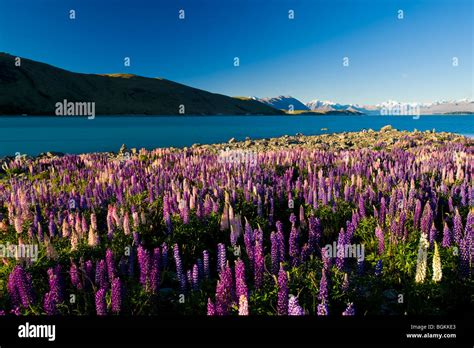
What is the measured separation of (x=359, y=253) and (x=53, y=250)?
4.31 m

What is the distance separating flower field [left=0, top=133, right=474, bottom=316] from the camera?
402 centimetres

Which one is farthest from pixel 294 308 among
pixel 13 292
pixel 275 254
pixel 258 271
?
pixel 13 292

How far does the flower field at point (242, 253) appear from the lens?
4.02 metres

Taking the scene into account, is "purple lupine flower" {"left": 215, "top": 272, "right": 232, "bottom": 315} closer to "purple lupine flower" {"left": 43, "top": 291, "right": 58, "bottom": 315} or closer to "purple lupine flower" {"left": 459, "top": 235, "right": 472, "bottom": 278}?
"purple lupine flower" {"left": 43, "top": 291, "right": 58, "bottom": 315}

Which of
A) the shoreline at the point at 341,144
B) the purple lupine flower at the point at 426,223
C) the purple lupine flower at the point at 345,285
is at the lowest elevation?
the purple lupine flower at the point at 345,285

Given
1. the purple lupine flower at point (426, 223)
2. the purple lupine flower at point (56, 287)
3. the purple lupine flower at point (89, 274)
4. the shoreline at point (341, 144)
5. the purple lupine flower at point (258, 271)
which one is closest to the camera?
the purple lupine flower at point (56, 287)

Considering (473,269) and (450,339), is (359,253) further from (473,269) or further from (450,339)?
(450,339)

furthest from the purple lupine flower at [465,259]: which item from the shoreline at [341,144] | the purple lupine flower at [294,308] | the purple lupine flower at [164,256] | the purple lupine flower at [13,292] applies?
the shoreline at [341,144]

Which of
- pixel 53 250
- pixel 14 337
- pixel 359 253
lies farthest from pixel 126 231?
pixel 359 253

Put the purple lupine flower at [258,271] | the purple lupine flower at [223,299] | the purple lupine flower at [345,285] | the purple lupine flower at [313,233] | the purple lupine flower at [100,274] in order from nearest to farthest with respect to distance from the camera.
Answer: the purple lupine flower at [223,299] < the purple lupine flower at [345,285] < the purple lupine flower at [258,271] < the purple lupine flower at [100,274] < the purple lupine flower at [313,233]

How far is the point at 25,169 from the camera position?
47.4ft

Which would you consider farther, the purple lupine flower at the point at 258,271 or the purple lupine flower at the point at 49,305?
the purple lupine flower at the point at 258,271

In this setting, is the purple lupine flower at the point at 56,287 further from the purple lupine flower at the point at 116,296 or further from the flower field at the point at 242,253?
the purple lupine flower at the point at 116,296

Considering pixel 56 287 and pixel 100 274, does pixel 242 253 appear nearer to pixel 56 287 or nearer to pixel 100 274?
pixel 100 274
